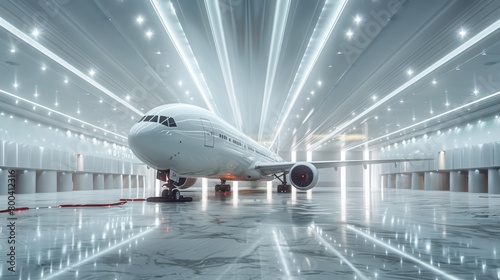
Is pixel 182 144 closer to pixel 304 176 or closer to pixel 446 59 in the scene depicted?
pixel 304 176

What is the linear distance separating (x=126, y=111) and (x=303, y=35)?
612 inches

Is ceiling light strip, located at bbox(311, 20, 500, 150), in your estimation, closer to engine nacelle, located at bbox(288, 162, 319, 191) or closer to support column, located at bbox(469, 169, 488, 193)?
engine nacelle, located at bbox(288, 162, 319, 191)

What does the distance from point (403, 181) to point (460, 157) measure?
627 inches

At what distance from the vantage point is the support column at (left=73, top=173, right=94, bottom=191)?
32406 mm

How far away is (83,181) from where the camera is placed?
32469mm

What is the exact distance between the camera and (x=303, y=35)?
12031mm

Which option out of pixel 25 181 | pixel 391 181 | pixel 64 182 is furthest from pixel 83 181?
pixel 391 181

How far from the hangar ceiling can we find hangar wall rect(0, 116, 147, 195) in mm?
1701

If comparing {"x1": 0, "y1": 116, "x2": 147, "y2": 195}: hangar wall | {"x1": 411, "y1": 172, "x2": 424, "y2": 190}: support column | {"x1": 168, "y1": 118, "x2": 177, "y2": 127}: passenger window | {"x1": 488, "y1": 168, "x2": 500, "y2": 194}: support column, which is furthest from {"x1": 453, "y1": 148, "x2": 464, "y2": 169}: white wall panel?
{"x1": 168, "y1": 118, "x2": 177, "y2": 127}: passenger window

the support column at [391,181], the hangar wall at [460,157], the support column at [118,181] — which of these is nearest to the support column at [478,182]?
the hangar wall at [460,157]

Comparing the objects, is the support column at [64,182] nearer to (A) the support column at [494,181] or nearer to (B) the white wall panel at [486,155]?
(B) the white wall panel at [486,155]

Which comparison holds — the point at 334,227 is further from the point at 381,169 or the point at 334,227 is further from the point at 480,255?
the point at 381,169

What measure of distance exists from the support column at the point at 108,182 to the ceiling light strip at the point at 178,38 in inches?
911

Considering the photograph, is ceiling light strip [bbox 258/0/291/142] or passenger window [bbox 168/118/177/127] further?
passenger window [bbox 168/118/177/127]
